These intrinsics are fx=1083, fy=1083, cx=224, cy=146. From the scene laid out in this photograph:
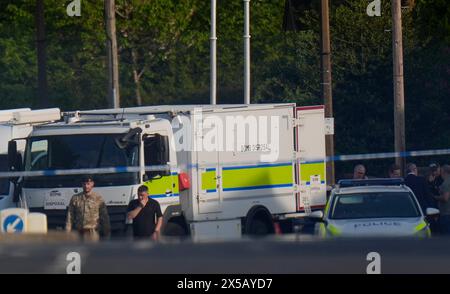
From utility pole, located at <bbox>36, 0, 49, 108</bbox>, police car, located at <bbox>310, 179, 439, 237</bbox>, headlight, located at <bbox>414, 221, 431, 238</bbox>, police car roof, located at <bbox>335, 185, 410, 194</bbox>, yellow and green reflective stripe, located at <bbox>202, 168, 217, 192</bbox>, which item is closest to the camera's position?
headlight, located at <bbox>414, 221, 431, 238</bbox>

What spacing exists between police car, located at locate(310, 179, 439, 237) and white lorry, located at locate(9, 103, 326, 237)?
229 cm

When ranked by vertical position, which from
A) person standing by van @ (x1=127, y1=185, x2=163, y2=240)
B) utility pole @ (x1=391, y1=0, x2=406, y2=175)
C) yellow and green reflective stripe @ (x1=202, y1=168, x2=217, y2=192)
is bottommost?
person standing by van @ (x1=127, y1=185, x2=163, y2=240)

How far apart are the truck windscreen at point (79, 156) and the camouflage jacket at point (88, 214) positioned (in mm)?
856

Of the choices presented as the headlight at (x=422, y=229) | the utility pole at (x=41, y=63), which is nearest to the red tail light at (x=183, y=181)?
the headlight at (x=422, y=229)

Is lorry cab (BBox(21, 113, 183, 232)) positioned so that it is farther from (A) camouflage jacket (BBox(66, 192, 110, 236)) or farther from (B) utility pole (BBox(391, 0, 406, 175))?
(B) utility pole (BBox(391, 0, 406, 175))

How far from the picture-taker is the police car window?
14664 mm

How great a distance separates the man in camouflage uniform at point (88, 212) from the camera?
48.4 ft

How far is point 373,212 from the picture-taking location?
14.7m

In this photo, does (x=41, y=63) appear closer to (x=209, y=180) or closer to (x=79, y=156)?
(x=209, y=180)

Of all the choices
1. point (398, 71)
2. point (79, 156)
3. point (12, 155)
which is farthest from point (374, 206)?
point (398, 71)

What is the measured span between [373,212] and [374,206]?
18 cm

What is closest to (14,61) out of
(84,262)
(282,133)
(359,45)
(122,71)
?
(122,71)

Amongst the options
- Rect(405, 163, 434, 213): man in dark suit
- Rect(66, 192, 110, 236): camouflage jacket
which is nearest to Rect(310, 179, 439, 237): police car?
Rect(405, 163, 434, 213): man in dark suit
